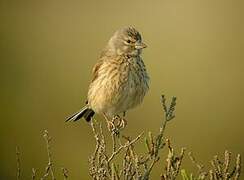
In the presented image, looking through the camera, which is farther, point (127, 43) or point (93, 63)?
point (93, 63)

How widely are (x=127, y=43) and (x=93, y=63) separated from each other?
6246 mm

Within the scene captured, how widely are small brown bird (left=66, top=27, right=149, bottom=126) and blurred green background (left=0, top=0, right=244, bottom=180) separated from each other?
8.92ft

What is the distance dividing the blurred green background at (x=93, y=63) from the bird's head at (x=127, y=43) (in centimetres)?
283

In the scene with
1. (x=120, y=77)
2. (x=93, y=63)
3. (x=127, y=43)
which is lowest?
(x=120, y=77)

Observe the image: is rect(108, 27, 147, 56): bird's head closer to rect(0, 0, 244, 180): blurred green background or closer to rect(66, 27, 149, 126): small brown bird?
rect(66, 27, 149, 126): small brown bird

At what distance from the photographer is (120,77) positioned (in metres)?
6.25

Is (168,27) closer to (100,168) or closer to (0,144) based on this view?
(0,144)

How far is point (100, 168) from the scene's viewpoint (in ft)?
14.5

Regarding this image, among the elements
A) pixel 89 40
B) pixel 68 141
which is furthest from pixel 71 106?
pixel 89 40

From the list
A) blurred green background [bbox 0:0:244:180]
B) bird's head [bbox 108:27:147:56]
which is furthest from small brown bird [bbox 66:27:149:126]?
blurred green background [bbox 0:0:244:180]

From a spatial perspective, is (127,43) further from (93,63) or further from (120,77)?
(93,63)

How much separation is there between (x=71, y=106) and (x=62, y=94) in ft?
1.80

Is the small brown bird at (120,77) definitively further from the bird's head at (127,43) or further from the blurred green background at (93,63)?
the blurred green background at (93,63)

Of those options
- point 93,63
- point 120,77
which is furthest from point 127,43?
point 93,63
